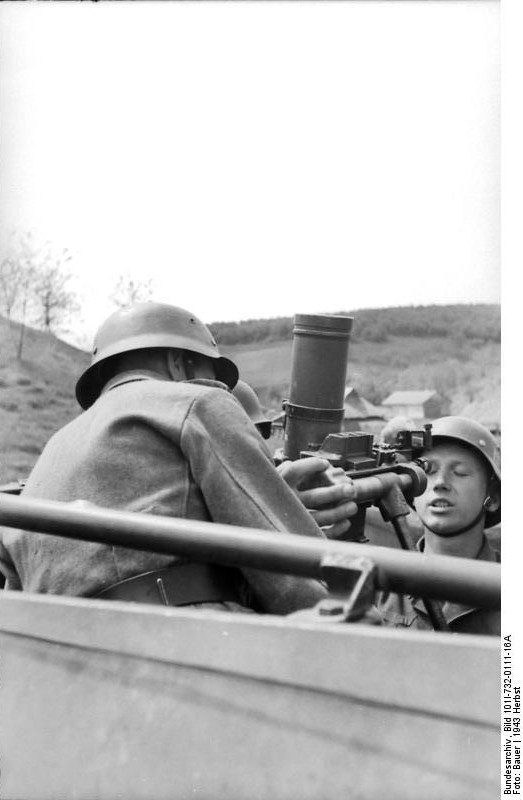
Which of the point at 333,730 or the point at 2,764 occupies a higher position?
the point at 333,730

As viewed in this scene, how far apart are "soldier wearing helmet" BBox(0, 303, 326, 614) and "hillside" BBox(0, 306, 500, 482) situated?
423cm

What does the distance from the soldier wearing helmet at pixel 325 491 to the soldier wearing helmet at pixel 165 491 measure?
0.32m

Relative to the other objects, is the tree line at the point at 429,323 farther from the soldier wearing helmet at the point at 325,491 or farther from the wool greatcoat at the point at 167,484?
the wool greatcoat at the point at 167,484

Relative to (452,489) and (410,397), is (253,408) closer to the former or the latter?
(452,489)

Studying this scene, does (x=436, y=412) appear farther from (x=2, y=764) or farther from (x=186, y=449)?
(x=2, y=764)

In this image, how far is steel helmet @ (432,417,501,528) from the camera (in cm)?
458

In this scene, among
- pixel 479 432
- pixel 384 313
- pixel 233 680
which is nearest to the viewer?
pixel 233 680

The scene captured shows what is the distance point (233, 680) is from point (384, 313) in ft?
27.1

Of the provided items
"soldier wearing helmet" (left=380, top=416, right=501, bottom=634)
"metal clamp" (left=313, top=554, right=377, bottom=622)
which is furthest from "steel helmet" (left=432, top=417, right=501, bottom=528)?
"metal clamp" (left=313, top=554, right=377, bottom=622)

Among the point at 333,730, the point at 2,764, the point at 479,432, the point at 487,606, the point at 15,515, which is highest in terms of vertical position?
the point at 479,432

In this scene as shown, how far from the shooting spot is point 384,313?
384 inches

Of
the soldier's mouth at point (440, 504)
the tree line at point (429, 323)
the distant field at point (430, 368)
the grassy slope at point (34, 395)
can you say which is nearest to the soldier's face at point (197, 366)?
the soldier's mouth at point (440, 504)

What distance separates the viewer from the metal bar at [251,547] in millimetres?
1624

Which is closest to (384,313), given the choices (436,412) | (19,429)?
(436,412)
